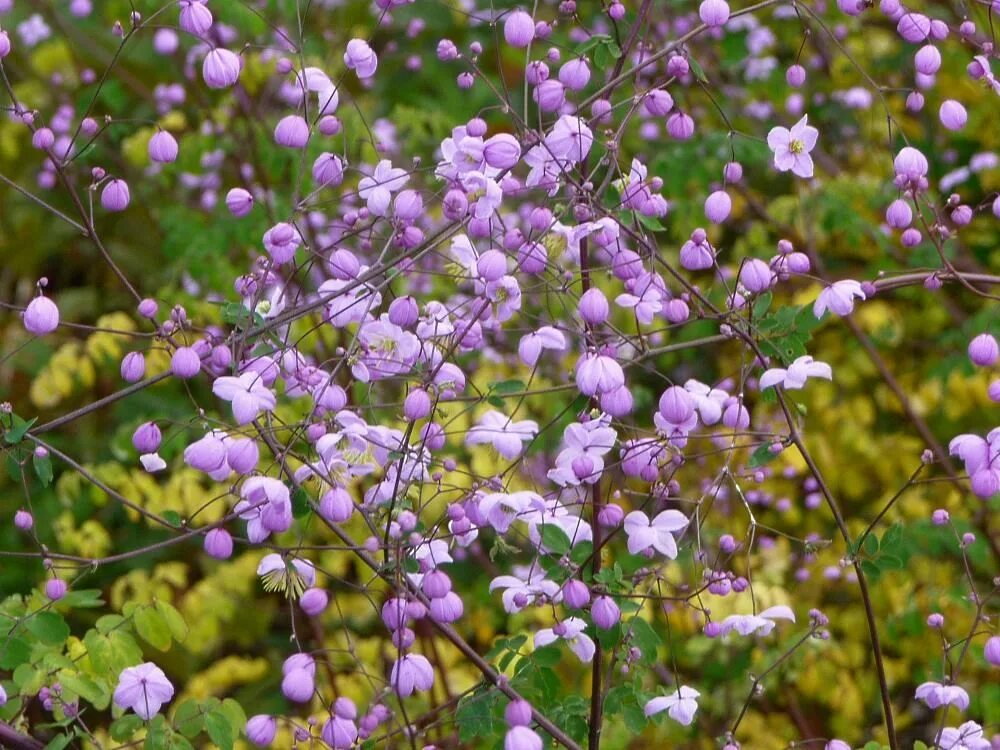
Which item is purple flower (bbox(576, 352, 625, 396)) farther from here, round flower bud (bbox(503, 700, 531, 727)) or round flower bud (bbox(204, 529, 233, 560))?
round flower bud (bbox(204, 529, 233, 560))

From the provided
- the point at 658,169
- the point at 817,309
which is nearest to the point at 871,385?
the point at 658,169

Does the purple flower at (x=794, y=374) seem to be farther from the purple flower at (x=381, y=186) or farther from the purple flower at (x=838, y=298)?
the purple flower at (x=381, y=186)

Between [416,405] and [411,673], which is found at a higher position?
[416,405]

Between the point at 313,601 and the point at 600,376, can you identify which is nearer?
the point at 600,376

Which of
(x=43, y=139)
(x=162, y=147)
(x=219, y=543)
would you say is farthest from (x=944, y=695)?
(x=43, y=139)

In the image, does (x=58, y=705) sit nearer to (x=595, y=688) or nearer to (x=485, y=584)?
(x=595, y=688)

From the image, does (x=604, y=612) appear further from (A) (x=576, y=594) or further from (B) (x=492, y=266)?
(B) (x=492, y=266)

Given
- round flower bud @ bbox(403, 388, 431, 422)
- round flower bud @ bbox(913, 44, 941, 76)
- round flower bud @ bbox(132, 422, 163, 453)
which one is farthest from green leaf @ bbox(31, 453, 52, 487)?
round flower bud @ bbox(913, 44, 941, 76)
